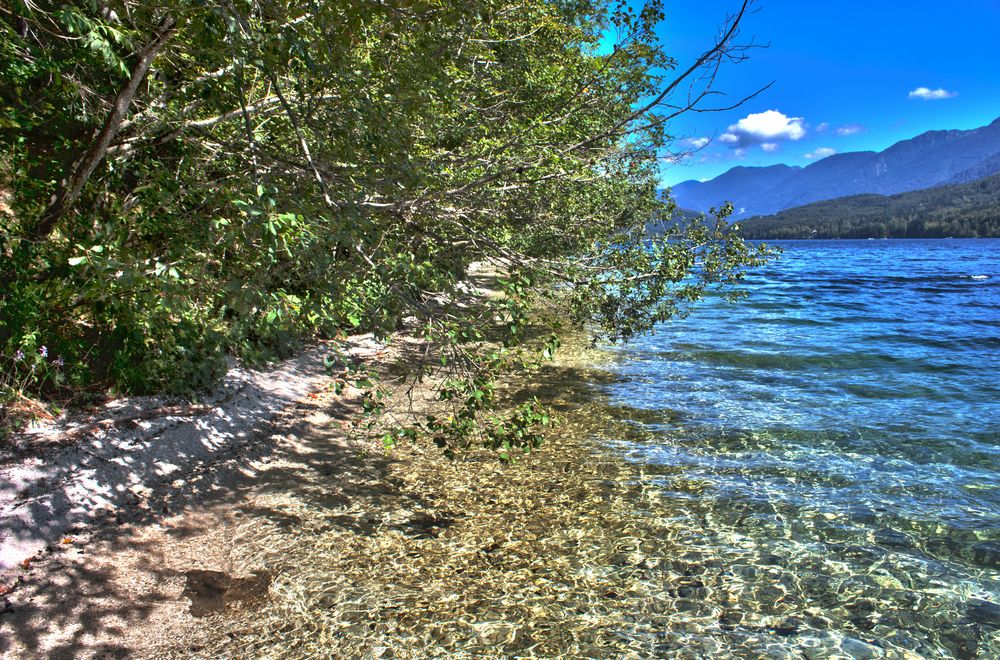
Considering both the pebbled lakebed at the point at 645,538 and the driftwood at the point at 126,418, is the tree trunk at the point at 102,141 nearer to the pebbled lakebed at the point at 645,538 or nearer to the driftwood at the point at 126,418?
the driftwood at the point at 126,418

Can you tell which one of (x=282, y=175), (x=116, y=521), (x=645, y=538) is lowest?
(x=645, y=538)

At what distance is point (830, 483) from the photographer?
778cm

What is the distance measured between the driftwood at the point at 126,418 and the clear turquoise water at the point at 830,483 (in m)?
6.25

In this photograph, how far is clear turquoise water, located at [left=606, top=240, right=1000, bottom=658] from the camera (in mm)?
5051

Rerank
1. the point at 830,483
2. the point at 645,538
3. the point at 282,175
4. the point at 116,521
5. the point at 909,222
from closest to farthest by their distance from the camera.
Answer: the point at 116,521 → the point at 645,538 → the point at 282,175 → the point at 830,483 → the point at 909,222

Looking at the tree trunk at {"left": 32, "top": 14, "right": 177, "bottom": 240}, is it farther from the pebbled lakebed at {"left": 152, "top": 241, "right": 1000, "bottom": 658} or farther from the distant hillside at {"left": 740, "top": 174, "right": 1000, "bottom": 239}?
the distant hillside at {"left": 740, "top": 174, "right": 1000, "bottom": 239}

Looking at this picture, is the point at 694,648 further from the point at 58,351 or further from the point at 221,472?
the point at 58,351

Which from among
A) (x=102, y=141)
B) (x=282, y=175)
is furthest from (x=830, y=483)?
(x=102, y=141)

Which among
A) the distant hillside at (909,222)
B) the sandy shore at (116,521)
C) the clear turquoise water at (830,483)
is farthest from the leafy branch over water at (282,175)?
the distant hillside at (909,222)

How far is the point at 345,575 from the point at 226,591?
103 centimetres

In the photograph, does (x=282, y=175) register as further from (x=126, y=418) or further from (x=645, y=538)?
(x=645, y=538)

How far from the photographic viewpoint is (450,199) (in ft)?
29.9

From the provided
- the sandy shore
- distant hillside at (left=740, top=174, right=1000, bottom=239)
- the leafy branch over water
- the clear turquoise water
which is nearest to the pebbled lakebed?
the clear turquoise water

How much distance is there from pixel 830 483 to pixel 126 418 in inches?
366
